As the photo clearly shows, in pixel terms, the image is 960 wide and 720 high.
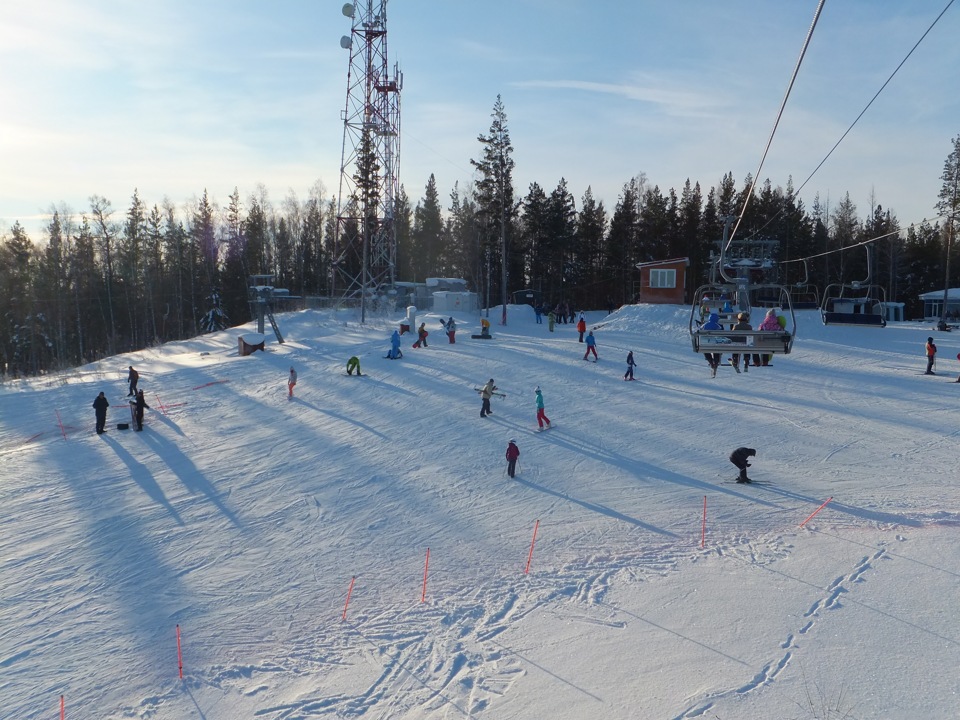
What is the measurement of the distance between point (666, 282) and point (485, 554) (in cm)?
3606

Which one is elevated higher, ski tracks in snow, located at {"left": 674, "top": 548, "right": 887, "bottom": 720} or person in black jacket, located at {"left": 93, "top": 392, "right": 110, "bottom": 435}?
person in black jacket, located at {"left": 93, "top": 392, "right": 110, "bottom": 435}

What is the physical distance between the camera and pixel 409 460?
59.7 feet

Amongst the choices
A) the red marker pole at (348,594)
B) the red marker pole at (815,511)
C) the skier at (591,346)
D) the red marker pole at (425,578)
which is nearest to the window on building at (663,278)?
the skier at (591,346)

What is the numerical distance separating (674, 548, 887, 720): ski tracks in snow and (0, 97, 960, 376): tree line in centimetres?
4330

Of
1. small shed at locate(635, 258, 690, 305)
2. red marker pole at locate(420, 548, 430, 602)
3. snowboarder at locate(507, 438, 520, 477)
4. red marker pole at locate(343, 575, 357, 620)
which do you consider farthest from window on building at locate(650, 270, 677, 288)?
red marker pole at locate(343, 575, 357, 620)

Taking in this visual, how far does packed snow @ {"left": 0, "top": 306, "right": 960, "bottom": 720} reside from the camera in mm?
9297

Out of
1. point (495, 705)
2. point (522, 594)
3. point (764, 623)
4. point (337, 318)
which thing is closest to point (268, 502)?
point (522, 594)

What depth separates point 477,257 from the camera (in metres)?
58.6

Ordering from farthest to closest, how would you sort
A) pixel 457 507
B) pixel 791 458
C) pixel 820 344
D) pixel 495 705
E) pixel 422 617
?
pixel 820 344 < pixel 791 458 < pixel 457 507 < pixel 422 617 < pixel 495 705

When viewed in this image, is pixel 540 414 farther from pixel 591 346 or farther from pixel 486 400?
pixel 591 346

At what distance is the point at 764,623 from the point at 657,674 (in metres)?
2.35

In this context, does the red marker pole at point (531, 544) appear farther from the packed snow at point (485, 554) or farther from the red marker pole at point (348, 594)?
the red marker pole at point (348, 594)

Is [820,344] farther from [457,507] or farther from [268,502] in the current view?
[268,502]

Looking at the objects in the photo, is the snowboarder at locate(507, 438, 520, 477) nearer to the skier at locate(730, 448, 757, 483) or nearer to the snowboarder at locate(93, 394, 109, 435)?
the skier at locate(730, 448, 757, 483)
